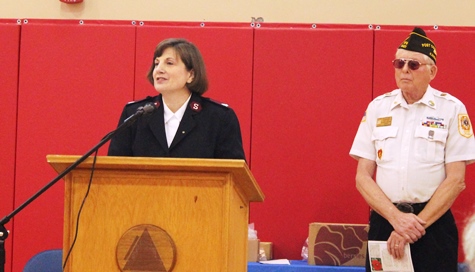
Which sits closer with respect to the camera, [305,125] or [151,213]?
[151,213]

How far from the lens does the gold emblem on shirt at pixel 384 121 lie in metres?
3.85

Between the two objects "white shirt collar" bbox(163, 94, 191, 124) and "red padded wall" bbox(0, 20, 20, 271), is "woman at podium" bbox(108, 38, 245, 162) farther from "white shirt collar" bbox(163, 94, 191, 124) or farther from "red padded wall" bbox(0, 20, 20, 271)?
"red padded wall" bbox(0, 20, 20, 271)

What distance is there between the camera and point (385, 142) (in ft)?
12.5

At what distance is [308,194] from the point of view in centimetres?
474

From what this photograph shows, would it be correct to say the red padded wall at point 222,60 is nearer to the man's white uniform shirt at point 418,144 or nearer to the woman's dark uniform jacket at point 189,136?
the man's white uniform shirt at point 418,144

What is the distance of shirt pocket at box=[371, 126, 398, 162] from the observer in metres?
3.77

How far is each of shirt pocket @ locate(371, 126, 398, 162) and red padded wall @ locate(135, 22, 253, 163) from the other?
1.11m

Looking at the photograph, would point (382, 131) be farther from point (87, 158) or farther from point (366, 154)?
point (87, 158)

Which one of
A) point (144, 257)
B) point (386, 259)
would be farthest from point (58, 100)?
point (144, 257)

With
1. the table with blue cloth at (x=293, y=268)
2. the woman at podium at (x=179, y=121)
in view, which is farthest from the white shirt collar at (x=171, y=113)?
the table with blue cloth at (x=293, y=268)

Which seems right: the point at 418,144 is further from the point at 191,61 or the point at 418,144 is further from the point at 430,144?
the point at 191,61

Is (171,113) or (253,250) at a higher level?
(171,113)

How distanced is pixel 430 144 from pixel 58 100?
2364 mm

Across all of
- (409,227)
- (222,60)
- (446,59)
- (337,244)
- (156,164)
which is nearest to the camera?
(156,164)
